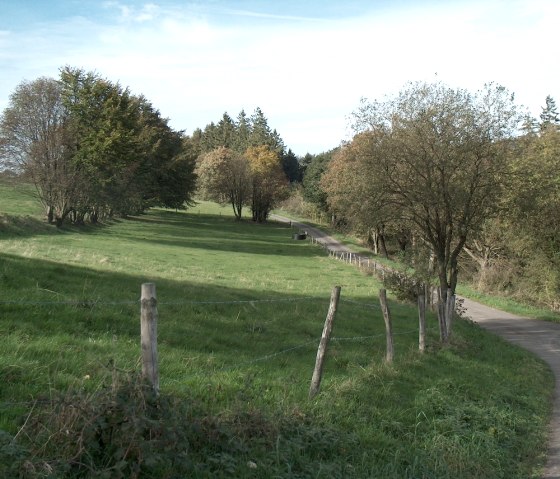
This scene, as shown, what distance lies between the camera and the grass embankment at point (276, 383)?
218 inches

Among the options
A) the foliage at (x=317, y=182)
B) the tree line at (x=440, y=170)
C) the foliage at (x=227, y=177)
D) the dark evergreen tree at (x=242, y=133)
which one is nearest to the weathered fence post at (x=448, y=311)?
the tree line at (x=440, y=170)

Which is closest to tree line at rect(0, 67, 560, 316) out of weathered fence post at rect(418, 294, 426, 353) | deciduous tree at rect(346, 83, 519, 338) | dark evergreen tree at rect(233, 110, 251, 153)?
deciduous tree at rect(346, 83, 519, 338)

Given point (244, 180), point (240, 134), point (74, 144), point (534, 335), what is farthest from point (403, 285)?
point (240, 134)

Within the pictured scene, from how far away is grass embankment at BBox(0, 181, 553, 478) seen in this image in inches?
218

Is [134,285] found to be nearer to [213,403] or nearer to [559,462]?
[213,403]

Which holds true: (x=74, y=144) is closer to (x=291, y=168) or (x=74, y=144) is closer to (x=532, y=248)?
(x=532, y=248)

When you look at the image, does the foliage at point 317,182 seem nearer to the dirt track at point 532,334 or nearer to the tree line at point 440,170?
the dirt track at point 532,334

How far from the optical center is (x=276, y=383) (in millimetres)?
7957

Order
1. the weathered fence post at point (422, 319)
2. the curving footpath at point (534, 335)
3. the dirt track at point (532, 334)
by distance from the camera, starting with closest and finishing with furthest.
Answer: the curving footpath at point (534, 335)
the dirt track at point (532, 334)
the weathered fence post at point (422, 319)

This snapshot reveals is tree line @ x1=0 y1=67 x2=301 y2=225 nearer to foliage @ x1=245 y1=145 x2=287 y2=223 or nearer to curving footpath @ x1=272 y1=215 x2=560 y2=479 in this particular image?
foliage @ x1=245 y1=145 x2=287 y2=223

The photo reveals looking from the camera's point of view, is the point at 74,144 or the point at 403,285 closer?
the point at 403,285

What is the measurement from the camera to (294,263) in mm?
42156

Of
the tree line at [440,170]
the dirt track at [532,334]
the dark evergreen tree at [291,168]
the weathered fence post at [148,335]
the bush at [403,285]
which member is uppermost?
the dark evergreen tree at [291,168]

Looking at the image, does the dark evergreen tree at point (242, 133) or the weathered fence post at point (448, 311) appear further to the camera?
the dark evergreen tree at point (242, 133)
